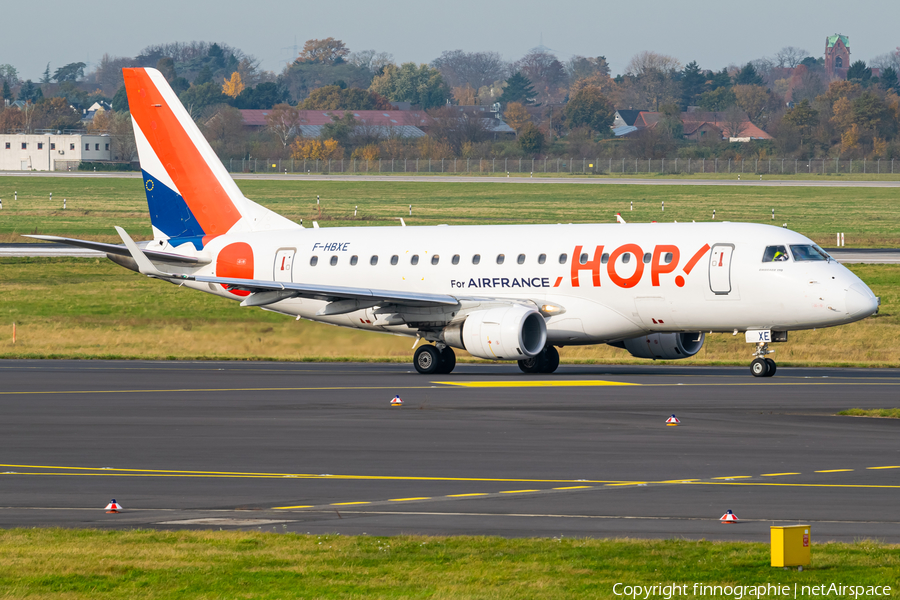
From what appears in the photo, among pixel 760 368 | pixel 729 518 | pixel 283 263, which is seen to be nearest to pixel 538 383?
pixel 760 368

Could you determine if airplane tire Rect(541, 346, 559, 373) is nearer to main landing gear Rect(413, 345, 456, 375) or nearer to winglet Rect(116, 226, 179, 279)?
main landing gear Rect(413, 345, 456, 375)

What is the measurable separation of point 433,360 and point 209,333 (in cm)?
1456

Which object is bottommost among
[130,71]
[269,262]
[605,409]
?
[605,409]

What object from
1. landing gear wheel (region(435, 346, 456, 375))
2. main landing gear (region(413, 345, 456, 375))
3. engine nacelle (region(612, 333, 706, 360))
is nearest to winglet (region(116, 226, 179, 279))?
main landing gear (region(413, 345, 456, 375))

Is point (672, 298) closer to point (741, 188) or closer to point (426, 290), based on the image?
point (426, 290)

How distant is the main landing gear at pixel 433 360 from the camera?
127 ft

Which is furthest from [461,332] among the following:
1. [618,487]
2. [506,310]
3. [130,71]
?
[618,487]

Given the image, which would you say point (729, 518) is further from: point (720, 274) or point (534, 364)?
point (534, 364)

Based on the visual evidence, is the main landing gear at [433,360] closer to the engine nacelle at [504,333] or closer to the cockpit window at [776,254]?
the engine nacelle at [504,333]

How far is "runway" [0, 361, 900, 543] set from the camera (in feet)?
54.6

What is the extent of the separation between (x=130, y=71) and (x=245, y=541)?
32733mm

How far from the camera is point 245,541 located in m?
14.8

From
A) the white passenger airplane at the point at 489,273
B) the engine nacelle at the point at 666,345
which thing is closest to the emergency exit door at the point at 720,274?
the white passenger airplane at the point at 489,273

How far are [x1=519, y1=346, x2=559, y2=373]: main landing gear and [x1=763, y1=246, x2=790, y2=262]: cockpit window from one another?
Result: 679cm
